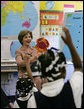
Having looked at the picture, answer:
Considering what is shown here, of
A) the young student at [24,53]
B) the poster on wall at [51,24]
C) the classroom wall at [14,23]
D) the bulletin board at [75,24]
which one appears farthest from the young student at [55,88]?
the poster on wall at [51,24]

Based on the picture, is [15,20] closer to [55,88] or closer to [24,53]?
[24,53]

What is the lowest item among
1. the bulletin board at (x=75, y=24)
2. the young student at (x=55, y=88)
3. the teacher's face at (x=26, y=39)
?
the young student at (x=55, y=88)

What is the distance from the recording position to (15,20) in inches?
143

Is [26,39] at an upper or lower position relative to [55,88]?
upper

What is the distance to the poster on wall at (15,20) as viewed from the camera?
3586 mm

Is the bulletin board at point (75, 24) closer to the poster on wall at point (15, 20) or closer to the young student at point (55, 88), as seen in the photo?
the poster on wall at point (15, 20)

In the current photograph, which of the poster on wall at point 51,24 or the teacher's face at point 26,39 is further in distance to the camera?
the poster on wall at point 51,24

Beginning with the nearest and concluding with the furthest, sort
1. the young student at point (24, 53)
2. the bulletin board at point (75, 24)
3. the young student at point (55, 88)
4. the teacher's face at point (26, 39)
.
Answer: the young student at point (55, 88) < the young student at point (24, 53) < the teacher's face at point (26, 39) < the bulletin board at point (75, 24)

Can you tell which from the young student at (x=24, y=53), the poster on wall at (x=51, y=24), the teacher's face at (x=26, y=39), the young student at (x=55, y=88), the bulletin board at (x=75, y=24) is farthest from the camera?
the poster on wall at (x=51, y=24)

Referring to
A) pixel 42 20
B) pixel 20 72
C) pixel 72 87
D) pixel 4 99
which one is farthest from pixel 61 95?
pixel 42 20

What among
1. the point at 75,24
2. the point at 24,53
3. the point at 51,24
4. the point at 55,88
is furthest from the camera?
the point at 51,24

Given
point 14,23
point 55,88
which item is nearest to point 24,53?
point 14,23

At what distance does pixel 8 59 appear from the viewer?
11.9 feet

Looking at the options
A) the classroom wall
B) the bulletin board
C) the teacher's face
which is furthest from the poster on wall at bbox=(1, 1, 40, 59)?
the teacher's face
